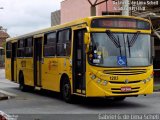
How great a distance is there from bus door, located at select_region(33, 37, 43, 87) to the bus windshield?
5542mm

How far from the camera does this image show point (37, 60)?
20938 millimetres

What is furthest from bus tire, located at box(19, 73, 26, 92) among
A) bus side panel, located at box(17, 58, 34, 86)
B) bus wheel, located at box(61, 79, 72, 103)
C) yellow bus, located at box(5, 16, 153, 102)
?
bus wheel, located at box(61, 79, 72, 103)

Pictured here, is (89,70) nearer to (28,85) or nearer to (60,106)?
(60,106)

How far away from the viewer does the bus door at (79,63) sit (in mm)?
15538

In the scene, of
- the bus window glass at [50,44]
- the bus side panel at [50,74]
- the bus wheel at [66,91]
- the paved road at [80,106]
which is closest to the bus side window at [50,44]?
the bus window glass at [50,44]

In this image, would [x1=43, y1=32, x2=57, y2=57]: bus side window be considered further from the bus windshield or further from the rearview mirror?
the rearview mirror

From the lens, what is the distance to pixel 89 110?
14.8 metres

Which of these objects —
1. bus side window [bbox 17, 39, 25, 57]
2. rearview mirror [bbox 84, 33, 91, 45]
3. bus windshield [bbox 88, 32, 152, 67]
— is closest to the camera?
rearview mirror [bbox 84, 33, 91, 45]

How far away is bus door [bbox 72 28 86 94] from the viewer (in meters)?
15.5

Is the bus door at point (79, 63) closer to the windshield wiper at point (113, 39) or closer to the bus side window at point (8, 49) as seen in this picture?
the windshield wiper at point (113, 39)

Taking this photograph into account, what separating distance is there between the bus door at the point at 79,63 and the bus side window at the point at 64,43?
54cm

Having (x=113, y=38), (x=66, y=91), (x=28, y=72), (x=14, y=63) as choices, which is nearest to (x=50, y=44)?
(x=66, y=91)

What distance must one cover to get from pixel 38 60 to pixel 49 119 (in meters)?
8.28

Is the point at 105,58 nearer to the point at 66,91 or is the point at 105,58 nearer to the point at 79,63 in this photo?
the point at 79,63
